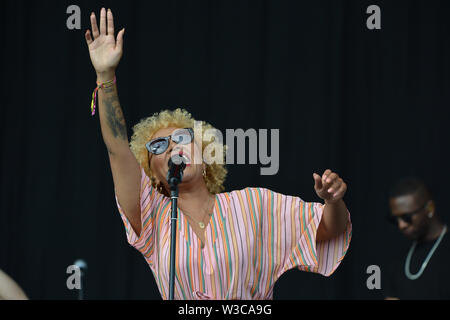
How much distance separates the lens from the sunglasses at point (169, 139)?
2.56m

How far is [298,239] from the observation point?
2.53m

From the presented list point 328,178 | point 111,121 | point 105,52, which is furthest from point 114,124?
point 328,178

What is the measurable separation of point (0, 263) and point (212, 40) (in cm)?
187

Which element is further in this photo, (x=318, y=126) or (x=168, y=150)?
(x=318, y=126)

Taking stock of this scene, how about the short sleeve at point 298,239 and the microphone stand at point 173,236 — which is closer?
the microphone stand at point 173,236

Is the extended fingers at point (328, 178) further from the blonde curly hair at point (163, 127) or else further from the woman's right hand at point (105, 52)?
the woman's right hand at point (105, 52)

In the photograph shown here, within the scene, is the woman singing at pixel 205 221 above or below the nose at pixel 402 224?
above

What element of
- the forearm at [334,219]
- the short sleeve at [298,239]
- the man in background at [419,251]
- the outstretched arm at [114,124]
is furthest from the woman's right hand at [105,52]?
the man in background at [419,251]

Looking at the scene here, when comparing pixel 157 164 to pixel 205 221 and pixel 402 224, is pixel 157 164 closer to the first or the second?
pixel 205 221

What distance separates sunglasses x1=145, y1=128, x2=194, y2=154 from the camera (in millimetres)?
2564

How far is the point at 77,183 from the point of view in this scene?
402 cm

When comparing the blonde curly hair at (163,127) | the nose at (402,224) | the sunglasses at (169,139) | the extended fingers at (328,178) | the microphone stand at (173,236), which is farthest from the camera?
the nose at (402,224)
